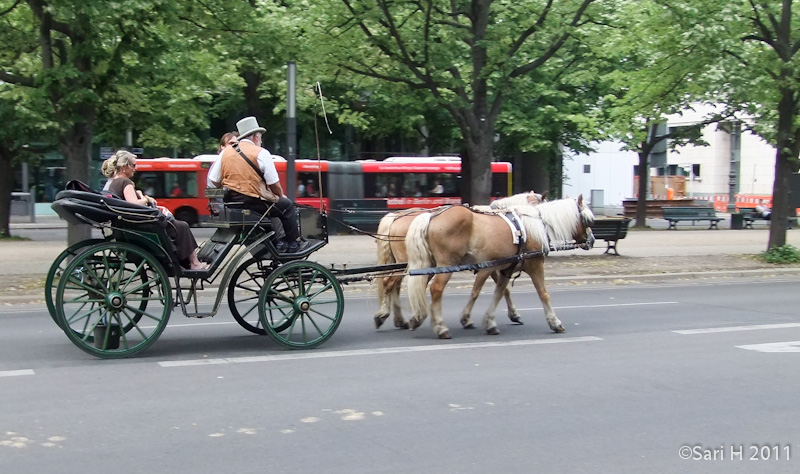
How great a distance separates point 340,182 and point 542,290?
79.8 ft

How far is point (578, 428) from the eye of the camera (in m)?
6.20

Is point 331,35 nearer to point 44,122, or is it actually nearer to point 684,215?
point 44,122

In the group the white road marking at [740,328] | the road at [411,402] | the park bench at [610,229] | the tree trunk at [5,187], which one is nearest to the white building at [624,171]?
the park bench at [610,229]

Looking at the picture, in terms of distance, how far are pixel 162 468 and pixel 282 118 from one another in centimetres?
3015

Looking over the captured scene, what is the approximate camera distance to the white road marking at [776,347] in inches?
362

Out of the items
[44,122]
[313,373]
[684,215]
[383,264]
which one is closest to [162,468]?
[313,373]

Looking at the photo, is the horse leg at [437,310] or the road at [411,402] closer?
the road at [411,402]

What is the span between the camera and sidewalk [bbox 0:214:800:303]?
1586cm

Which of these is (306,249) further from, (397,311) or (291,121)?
(291,121)

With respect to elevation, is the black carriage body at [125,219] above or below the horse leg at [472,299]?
above

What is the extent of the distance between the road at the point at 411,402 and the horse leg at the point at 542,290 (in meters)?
0.15

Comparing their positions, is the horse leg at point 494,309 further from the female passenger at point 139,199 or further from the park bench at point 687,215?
the park bench at point 687,215

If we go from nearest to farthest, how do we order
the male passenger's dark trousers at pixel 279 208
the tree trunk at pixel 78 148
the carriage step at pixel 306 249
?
the male passenger's dark trousers at pixel 279 208
the carriage step at pixel 306 249
the tree trunk at pixel 78 148

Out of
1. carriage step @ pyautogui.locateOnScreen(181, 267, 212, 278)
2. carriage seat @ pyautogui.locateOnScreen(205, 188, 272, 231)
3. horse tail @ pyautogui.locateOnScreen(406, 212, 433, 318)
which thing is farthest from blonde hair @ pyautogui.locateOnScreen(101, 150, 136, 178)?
horse tail @ pyautogui.locateOnScreen(406, 212, 433, 318)
